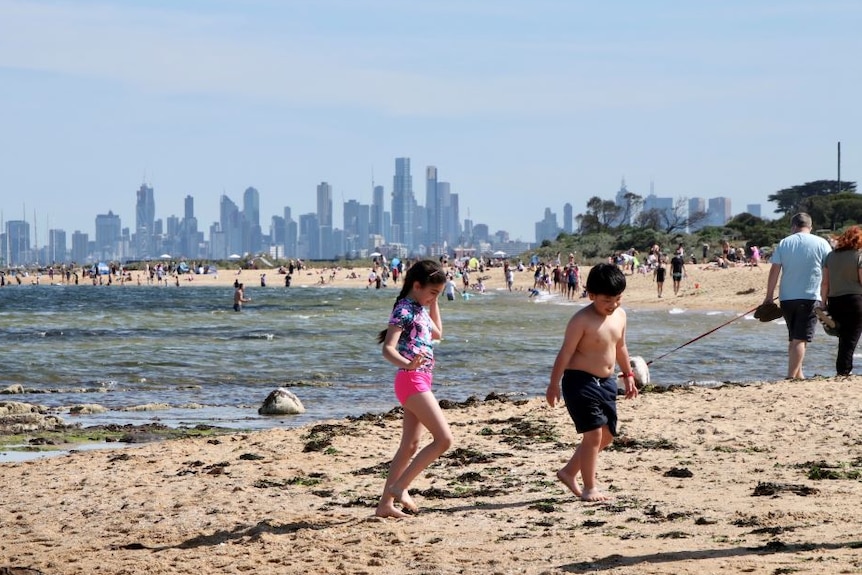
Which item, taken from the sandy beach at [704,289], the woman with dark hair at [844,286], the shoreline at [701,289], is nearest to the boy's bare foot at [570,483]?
the woman with dark hair at [844,286]

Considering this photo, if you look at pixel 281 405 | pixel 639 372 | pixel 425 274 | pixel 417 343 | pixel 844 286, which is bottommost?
pixel 281 405

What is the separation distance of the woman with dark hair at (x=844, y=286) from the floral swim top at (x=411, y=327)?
625cm

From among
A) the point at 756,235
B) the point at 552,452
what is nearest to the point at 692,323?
the point at 552,452

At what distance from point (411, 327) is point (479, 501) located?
50.8 inches

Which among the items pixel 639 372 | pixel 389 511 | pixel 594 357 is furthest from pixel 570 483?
pixel 639 372

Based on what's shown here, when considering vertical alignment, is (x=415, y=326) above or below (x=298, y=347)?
above

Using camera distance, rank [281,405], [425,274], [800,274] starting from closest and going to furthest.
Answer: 1. [425,274]
2. [800,274]
3. [281,405]

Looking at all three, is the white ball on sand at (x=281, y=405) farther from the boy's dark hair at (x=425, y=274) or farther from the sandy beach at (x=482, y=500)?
the boy's dark hair at (x=425, y=274)

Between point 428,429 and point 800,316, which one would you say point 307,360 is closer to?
point 800,316

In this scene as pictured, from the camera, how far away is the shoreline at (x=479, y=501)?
5891mm

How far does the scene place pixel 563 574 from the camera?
548cm

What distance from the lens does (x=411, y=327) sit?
6578 millimetres

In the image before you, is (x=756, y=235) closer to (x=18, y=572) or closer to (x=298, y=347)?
(x=298, y=347)

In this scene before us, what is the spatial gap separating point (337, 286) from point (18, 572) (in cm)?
8289
